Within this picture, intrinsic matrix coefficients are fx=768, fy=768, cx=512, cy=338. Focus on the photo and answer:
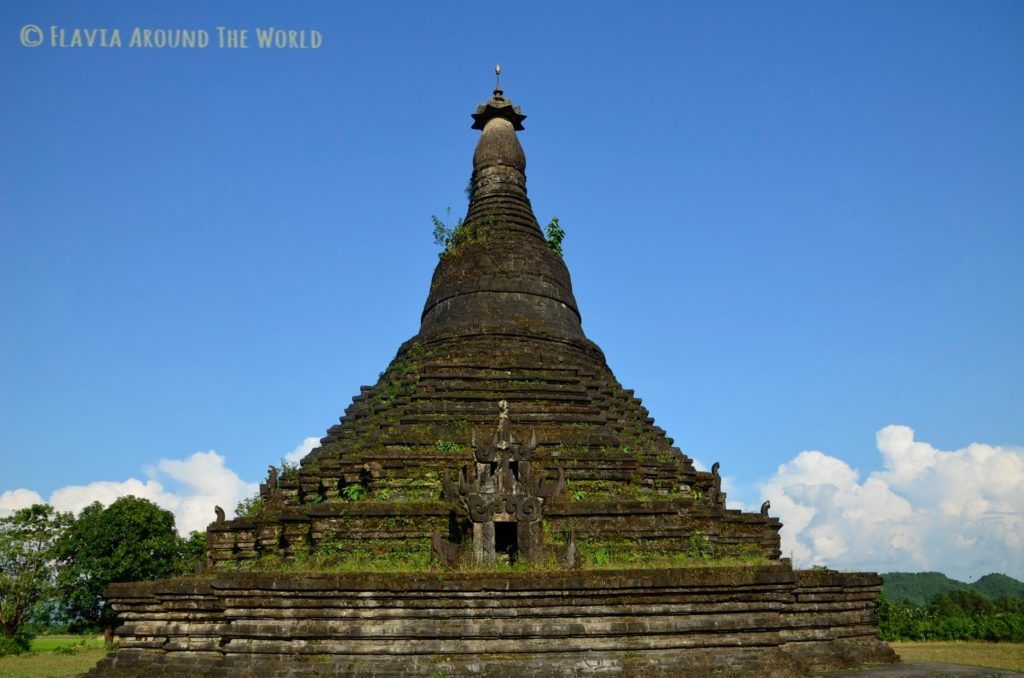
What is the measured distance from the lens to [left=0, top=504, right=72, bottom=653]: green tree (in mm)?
34906

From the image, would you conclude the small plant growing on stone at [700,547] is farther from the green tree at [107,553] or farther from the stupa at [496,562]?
the green tree at [107,553]

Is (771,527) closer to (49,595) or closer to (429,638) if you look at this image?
(429,638)

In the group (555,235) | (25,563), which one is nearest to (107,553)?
(25,563)

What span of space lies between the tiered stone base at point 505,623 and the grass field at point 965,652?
7.27 meters

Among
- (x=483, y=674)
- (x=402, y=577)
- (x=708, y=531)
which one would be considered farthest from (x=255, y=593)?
(x=708, y=531)

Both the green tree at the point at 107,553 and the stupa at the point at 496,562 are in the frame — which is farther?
the green tree at the point at 107,553

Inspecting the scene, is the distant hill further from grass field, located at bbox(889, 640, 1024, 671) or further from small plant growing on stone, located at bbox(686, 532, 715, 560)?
small plant growing on stone, located at bbox(686, 532, 715, 560)

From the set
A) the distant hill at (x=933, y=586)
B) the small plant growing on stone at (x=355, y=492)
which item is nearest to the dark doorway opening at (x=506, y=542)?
the small plant growing on stone at (x=355, y=492)

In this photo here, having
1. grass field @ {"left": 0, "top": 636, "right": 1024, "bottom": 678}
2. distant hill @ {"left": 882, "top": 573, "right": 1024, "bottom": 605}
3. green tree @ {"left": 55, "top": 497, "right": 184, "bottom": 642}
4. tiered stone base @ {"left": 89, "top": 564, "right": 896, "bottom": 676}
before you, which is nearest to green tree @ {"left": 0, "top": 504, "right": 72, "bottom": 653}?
green tree @ {"left": 55, "top": 497, "right": 184, "bottom": 642}

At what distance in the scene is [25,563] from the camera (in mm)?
36062

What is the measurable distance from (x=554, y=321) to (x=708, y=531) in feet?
31.6

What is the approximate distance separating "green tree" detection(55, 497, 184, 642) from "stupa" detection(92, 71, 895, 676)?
23339 mm

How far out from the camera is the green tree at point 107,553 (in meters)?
37.5

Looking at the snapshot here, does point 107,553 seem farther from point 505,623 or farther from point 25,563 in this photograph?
point 505,623
